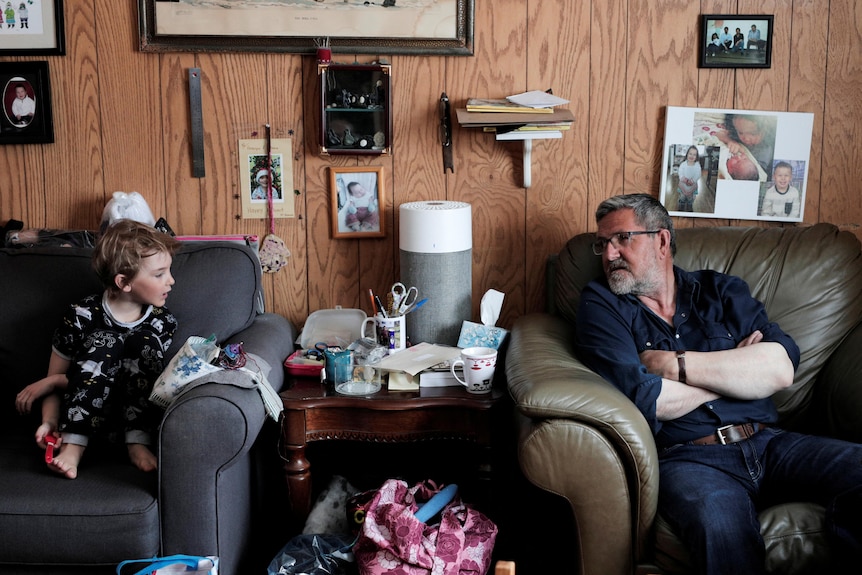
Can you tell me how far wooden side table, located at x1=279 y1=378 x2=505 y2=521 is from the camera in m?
2.19

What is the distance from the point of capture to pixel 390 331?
2416 millimetres

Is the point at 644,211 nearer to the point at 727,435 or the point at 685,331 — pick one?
the point at 685,331

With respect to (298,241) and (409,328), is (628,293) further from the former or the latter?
(298,241)

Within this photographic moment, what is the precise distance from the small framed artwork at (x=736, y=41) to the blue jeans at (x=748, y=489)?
115cm

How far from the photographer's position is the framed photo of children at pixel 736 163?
2.59m

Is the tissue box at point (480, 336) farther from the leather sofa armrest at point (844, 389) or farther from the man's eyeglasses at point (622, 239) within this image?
the leather sofa armrest at point (844, 389)

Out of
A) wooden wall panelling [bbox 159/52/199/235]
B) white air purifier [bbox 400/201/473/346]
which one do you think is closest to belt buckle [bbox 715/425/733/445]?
white air purifier [bbox 400/201/473/346]

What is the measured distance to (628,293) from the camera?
2197 mm

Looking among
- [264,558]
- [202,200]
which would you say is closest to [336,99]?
[202,200]

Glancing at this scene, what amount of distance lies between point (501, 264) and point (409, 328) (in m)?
0.41

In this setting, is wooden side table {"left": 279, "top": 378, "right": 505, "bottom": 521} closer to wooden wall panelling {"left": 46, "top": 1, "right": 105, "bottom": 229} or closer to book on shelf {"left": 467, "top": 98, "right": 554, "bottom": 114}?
book on shelf {"left": 467, "top": 98, "right": 554, "bottom": 114}

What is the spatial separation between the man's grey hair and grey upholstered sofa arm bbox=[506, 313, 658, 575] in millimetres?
577

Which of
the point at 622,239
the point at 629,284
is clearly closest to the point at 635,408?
→ the point at 629,284

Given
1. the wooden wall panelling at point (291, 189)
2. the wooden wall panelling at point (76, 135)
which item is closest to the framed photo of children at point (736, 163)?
the wooden wall panelling at point (291, 189)
